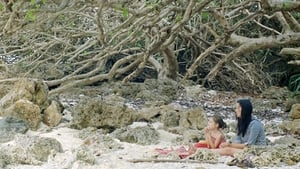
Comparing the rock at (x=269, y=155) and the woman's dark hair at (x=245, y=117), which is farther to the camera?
the woman's dark hair at (x=245, y=117)

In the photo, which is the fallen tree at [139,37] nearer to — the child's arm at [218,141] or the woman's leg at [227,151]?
the child's arm at [218,141]

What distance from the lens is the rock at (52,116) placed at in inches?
320

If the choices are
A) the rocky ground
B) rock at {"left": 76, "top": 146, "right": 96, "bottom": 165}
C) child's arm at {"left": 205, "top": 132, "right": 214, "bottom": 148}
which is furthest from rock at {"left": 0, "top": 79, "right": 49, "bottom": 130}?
child's arm at {"left": 205, "top": 132, "right": 214, "bottom": 148}

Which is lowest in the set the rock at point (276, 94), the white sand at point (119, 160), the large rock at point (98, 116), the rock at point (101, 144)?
the rock at point (276, 94)

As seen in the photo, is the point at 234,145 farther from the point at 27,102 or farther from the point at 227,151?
the point at 27,102

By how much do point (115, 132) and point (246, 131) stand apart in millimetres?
1713

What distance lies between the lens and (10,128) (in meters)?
7.46

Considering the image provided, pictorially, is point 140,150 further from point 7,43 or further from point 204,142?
point 7,43

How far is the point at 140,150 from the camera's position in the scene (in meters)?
6.73

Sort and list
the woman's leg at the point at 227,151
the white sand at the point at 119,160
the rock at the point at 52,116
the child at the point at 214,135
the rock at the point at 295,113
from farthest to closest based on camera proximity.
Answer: the rock at the point at 295,113 < the rock at the point at 52,116 < the child at the point at 214,135 < the woman's leg at the point at 227,151 < the white sand at the point at 119,160

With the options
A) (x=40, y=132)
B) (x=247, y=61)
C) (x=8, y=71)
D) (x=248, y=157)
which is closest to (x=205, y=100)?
(x=247, y=61)

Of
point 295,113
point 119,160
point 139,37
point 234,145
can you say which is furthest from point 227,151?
point 139,37

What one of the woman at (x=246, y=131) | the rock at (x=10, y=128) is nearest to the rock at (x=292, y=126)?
the woman at (x=246, y=131)

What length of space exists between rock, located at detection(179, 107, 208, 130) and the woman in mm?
1635
